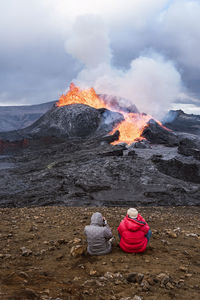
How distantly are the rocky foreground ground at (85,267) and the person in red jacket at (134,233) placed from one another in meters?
0.18

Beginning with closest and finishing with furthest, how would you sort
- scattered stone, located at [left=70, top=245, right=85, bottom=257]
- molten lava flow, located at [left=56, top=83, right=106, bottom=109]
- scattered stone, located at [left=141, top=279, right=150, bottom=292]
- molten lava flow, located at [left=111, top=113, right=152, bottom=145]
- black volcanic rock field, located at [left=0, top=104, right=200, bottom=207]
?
scattered stone, located at [left=141, top=279, right=150, bottom=292], scattered stone, located at [left=70, top=245, right=85, bottom=257], black volcanic rock field, located at [left=0, top=104, right=200, bottom=207], molten lava flow, located at [left=111, top=113, right=152, bottom=145], molten lava flow, located at [left=56, top=83, right=106, bottom=109]

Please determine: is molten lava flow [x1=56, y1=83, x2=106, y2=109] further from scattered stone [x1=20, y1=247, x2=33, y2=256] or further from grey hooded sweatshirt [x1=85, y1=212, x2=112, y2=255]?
grey hooded sweatshirt [x1=85, y1=212, x2=112, y2=255]

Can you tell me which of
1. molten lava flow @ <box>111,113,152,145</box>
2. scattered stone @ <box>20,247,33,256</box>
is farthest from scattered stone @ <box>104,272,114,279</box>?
Result: molten lava flow @ <box>111,113,152,145</box>

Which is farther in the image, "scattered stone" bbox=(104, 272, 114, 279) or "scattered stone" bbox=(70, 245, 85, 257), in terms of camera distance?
"scattered stone" bbox=(70, 245, 85, 257)

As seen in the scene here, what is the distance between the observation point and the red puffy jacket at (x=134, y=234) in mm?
5473

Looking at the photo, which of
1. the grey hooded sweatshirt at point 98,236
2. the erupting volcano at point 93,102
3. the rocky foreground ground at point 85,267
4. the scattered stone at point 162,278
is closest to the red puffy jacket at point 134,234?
the rocky foreground ground at point 85,267

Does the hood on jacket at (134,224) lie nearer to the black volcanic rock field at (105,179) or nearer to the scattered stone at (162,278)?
the scattered stone at (162,278)

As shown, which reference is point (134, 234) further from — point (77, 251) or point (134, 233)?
point (77, 251)

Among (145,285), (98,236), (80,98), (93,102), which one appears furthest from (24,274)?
(93,102)

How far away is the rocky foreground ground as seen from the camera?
380cm

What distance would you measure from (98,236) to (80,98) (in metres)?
49.4

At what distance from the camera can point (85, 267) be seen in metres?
4.95

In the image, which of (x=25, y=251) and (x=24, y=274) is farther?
(x=25, y=251)

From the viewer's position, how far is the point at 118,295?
3762 millimetres
